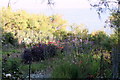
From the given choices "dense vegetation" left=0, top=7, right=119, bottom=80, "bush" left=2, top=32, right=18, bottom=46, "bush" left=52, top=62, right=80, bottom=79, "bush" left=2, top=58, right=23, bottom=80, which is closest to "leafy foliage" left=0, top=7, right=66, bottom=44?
"dense vegetation" left=0, top=7, right=119, bottom=80

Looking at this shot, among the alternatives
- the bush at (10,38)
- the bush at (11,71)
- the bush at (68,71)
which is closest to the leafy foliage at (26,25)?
A: the bush at (10,38)

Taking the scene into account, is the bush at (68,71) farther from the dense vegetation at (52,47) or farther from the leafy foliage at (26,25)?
the leafy foliage at (26,25)

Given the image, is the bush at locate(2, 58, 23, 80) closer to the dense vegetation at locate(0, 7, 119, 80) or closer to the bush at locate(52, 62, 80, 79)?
the dense vegetation at locate(0, 7, 119, 80)

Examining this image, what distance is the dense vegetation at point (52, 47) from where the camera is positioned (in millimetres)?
3658

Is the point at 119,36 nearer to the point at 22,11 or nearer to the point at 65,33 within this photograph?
the point at 65,33

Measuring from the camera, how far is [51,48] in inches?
232

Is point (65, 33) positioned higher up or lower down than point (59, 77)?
higher up

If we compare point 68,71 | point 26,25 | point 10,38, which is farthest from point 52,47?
point 26,25

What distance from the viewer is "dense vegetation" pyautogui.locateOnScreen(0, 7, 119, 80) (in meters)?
3.66

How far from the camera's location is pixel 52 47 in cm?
599

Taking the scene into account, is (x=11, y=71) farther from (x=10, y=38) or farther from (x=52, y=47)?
(x=10, y=38)

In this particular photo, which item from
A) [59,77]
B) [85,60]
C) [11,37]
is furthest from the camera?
[11,37]

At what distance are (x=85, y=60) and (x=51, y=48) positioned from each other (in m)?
2.18

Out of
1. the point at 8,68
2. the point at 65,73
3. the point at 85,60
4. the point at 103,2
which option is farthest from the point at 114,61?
the point at 8,68
